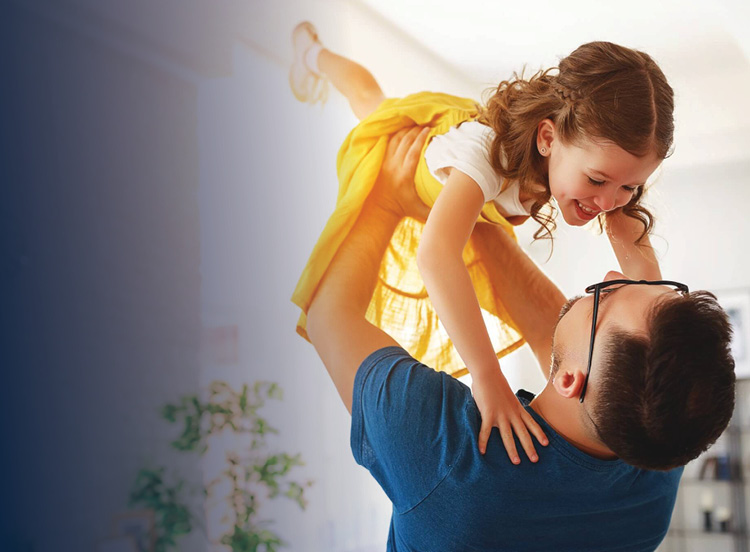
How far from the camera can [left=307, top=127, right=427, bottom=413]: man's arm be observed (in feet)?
4.43

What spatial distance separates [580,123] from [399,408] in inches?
23.0

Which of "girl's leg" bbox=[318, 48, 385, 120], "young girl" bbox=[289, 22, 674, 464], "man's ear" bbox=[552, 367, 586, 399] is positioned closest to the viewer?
"man's ear" bbox=[552, 367, 586, 399]

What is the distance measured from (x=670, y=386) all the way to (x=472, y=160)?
56 cm

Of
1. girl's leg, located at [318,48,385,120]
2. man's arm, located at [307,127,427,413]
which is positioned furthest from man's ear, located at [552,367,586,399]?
girl's leg, located at [318,48,385,120]

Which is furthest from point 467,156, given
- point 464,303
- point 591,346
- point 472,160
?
point 591,346

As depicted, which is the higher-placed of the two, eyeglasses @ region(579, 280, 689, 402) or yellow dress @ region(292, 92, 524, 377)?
yellow dress @ region(292, 92, 524, 377)

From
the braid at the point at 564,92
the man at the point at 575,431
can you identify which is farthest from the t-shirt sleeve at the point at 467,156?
the man at the point at 575,431

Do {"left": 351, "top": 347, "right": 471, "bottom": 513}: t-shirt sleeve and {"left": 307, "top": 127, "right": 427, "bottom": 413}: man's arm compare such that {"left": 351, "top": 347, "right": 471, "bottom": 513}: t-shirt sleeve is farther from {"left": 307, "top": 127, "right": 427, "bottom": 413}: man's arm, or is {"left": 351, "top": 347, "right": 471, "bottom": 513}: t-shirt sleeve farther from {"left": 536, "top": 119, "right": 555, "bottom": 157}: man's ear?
{"left": 536, "top": 119, "right": 555, "bottom": 157}: man's ear

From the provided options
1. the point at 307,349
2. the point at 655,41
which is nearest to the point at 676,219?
the point at 655,41

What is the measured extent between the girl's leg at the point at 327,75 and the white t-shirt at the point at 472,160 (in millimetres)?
464

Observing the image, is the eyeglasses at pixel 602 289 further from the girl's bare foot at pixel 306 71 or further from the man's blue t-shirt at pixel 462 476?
the girl's bare foot at pixel 306 71

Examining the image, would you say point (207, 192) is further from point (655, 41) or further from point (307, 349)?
point (655, 41)

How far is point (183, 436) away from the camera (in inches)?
59.7

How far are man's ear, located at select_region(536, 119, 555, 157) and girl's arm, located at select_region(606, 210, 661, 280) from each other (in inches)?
10.7
